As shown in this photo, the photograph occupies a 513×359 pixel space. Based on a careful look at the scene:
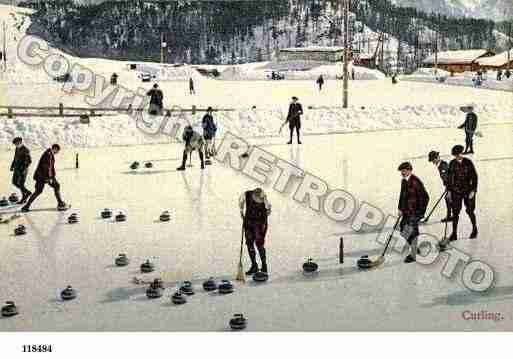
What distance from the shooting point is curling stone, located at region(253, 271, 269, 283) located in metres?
9.01

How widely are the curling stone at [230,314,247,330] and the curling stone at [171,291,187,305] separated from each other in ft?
3.19

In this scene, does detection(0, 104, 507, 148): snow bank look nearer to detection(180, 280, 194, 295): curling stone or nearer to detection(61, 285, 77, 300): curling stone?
detection(61, 285, 77, 300): curling stone

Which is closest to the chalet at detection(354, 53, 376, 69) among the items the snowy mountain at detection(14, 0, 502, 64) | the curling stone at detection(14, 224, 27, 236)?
the snowy mountain at detection(14, 0, 502, 64)

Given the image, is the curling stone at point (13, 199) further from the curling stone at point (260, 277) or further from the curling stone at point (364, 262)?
the curling stone at point (364, 262)

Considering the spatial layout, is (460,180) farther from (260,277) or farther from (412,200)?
(260,277)

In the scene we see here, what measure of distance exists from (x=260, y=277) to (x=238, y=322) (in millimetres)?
1673

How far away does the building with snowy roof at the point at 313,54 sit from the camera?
95500 mm

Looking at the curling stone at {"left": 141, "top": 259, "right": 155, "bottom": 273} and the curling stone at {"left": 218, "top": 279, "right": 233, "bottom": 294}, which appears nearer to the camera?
the curling stone at {"left": 218, "top": 279, "right": 233, "bottom": 294}

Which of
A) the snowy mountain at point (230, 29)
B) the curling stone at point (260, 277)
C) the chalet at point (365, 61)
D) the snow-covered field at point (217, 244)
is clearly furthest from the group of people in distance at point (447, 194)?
the snowy mountain at point (230, 29)

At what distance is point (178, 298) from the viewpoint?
26.8ft

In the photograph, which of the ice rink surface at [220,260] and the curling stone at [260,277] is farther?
the curling stone at [260,277]

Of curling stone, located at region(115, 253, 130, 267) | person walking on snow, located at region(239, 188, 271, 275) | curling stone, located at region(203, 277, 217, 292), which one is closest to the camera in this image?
curling stone, located at region(203, 277, 217, 292)

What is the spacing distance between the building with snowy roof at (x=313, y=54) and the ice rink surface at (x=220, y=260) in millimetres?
78862
